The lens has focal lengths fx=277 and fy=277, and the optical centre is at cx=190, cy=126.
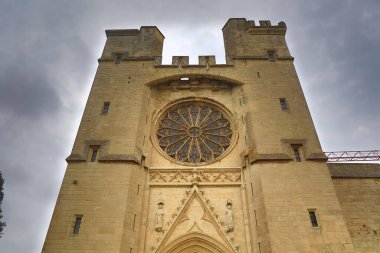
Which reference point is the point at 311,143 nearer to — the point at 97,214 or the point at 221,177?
the point at 221,177

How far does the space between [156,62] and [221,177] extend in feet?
25.9

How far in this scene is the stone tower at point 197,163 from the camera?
10.1 metres

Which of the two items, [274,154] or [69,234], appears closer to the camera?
[69,234]

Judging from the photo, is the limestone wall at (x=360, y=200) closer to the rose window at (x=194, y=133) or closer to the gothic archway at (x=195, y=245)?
→ the gothic archway at (x=195, y=245)

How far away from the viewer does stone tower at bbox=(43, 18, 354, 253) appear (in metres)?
10.1

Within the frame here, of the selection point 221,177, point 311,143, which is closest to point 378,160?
point 311,143

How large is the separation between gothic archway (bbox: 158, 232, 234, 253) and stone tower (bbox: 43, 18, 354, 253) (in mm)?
38

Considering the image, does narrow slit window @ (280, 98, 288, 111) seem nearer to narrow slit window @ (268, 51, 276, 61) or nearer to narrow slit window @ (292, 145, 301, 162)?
narrow slit window @ (292, 145, 301, 162)

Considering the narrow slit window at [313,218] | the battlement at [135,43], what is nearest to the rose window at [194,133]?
the battlement at [135,43]

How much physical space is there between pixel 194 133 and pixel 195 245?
544 cm

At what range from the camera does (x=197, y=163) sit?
12.9m

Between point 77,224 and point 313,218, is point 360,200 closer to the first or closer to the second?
point 313,218

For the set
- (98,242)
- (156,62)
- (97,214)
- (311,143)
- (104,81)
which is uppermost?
(156,62)

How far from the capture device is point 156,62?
1614cm
